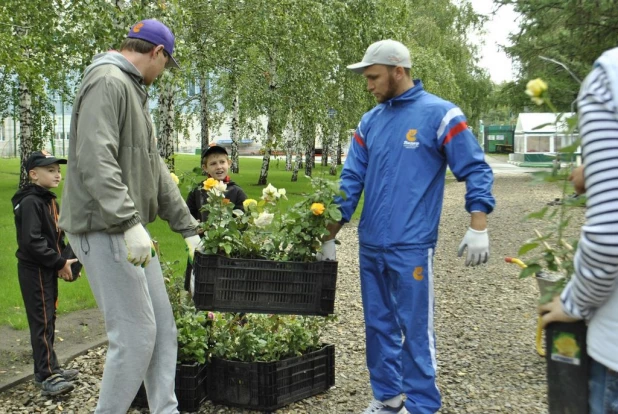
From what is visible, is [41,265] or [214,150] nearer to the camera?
[41,265]

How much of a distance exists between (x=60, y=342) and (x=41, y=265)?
4.98 feet

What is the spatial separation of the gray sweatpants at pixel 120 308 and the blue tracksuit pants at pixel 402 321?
1.23 meters

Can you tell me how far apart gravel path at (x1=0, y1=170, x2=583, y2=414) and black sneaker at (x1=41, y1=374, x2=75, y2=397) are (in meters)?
0.06

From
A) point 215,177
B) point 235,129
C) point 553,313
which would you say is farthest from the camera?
point 235,129

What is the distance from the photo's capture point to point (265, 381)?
461 centimetres

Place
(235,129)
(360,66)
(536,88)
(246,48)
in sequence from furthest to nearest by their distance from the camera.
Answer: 1. (235,129)
2. (246,48)
3. (360,66)
4. (536,88)

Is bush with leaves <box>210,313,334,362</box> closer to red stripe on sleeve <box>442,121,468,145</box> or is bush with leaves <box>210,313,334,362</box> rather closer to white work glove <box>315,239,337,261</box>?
white work glove <box>315,239,337,261</box>

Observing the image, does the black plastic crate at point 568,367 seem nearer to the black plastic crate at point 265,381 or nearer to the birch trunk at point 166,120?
the black plastic crate at point 265,381

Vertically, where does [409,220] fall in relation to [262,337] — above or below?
above

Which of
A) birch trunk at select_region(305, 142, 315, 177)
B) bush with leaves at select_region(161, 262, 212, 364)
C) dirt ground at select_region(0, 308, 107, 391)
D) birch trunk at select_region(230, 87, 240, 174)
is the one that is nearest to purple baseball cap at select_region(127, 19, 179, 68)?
bush with leaves at select_region(161, 262, 212, 364)

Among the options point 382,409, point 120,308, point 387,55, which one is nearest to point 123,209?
point 120,308

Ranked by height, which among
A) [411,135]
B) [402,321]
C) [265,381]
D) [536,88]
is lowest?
[265,381]

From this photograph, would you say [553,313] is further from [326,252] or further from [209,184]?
[209,184]

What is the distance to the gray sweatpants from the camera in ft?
11.8
